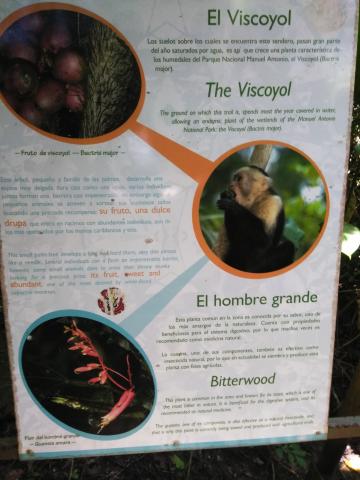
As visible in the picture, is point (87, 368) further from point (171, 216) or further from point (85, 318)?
point (171, 216)

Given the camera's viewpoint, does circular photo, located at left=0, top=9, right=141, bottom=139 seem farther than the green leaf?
No

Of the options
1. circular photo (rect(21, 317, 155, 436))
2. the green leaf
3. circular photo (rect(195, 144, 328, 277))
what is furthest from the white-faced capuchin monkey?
circular photo (rect(21, 317, 155, 436))

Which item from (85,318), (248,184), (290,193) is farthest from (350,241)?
(85,318)

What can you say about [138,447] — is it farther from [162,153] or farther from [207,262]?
[162,153]

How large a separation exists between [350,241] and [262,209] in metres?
0.46

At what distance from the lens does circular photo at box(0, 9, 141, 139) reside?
108 centimetres

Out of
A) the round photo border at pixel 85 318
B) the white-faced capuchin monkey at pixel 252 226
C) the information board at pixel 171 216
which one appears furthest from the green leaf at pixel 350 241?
the round photo border at pixel 85 318

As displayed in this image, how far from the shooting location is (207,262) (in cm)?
125

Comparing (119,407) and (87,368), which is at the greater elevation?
(87,368)

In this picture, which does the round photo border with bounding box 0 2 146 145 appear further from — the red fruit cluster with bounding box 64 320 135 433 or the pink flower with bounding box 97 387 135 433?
the pink flower with bounding box 97 387 135 433

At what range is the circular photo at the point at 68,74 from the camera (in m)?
1.08

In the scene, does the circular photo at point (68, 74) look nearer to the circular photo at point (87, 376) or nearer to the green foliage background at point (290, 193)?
the green foliage background at point (290, 193)

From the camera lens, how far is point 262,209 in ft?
4.06

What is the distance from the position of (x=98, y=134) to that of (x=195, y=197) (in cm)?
33
